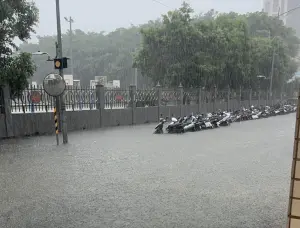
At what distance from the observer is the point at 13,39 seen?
32.8 feet

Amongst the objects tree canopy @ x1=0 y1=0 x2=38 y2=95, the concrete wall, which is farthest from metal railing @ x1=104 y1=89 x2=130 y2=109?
tree canopy @ x1=0 y1=0 x2=38 y2=95

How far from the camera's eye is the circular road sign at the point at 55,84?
8.59m

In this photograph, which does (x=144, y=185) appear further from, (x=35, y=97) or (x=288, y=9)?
(x=35, y=97)

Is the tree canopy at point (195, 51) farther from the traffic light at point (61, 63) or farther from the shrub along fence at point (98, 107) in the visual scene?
the traffic light at point (61, 63)

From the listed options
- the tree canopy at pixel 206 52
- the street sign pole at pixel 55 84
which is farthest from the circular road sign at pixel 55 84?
the tree canopy at pixel 206 52

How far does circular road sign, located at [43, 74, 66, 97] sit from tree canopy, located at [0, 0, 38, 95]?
142cm

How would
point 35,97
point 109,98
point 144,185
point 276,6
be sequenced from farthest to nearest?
point 109,98, point 35,97, point 144,185, point 276,6

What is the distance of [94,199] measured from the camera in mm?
4363

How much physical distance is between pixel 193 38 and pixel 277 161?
49.8 ft

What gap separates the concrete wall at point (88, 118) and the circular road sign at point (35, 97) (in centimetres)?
50

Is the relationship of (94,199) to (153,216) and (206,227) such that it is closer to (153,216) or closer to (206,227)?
(153,216)

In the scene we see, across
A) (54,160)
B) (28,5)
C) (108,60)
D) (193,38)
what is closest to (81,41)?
(108,60)

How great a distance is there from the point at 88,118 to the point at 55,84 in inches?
170

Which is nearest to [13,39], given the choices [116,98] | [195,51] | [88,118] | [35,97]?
[35,97]
